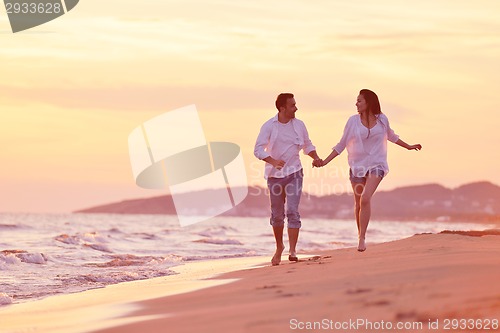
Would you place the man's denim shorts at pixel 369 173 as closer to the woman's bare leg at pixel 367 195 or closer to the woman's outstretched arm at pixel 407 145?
the woman's bare leg at pixel 367 195

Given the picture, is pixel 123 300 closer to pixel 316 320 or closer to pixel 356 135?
pixel 316 320

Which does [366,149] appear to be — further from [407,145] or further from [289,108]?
[289,108]

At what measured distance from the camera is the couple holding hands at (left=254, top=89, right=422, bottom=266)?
966 cm

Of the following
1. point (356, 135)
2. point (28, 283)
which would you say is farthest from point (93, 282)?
point (356, 135)

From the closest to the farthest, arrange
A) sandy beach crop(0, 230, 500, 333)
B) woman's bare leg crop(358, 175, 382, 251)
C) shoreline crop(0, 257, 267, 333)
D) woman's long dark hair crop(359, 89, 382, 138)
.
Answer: sandy beach crop(0, 230, 500, 333), shoreline crop(0, 257, 267, 333), woman's bare leg crop(358, 175, 382, 251), woman's long dark hair crop(359, 89, 382, 138)

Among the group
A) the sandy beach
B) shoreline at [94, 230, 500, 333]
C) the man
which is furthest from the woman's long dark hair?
shoreline at [94, 230, 500, 333]

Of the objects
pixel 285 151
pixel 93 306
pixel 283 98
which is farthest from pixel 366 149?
pixel 93 306

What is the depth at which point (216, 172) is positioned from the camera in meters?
17.2

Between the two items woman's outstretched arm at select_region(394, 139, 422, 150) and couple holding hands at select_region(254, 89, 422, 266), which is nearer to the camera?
couple holding hands at select_region(254, 89, 422, 266)

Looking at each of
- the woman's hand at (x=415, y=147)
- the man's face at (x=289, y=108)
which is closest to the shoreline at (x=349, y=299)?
the man's face at (x=289, y=108)

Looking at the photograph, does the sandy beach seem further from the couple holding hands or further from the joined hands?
the joined hands

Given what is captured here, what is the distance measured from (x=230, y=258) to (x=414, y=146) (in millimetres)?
4742

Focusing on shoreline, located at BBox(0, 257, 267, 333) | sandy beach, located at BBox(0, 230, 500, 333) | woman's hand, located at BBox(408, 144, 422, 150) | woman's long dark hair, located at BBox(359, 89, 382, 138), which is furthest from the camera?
woman's hand, located at BBox(408, 144, 422, 150)

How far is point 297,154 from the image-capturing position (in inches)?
382
